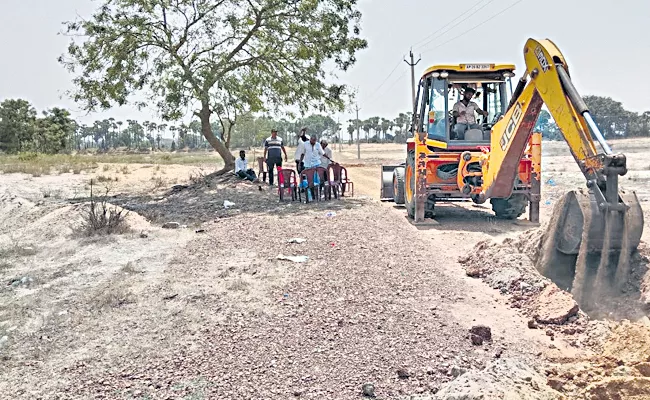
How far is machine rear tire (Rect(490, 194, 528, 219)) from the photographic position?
10.5m

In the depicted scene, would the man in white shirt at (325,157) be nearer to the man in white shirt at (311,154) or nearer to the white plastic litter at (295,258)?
the man in white shirt at (311,154)

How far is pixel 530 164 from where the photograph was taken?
10.0 metres

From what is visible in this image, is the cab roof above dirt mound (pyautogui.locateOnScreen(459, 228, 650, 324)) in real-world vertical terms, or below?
above

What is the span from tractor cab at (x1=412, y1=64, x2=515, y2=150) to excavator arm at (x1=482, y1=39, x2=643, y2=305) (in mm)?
3329

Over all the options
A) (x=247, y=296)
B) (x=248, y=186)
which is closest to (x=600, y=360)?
(x=247, y=296)

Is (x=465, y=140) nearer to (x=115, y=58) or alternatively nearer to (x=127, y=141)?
(x=115, y=58)

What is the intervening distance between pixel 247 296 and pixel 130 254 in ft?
11.2

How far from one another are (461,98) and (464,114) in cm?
30

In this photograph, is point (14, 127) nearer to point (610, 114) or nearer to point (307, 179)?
point (307, 179)

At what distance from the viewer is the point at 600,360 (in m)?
4.00

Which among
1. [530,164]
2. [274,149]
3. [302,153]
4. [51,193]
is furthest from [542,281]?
[51,193]

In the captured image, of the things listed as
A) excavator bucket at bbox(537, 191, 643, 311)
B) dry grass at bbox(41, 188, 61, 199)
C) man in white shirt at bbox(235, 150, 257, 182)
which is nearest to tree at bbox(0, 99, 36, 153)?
dry grass at bbox(41, 188, 61, 199)

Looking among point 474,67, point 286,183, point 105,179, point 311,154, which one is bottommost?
point 105,179

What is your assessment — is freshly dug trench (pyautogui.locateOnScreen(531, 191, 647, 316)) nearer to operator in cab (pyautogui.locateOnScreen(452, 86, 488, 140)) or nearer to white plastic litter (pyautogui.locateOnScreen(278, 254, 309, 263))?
white plastic litter (pyautogui.locateOnScreen(278, 254, 309, 263))
